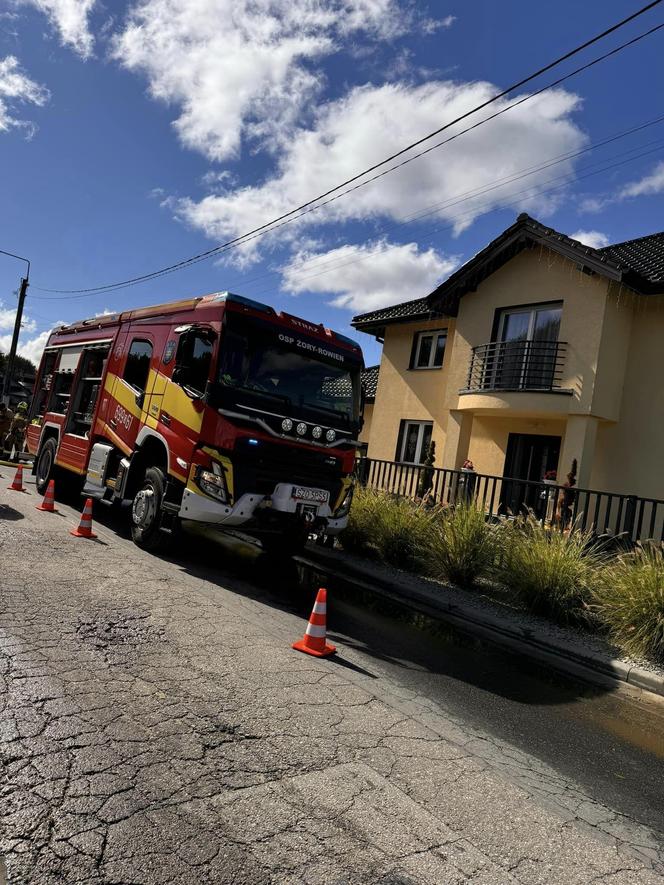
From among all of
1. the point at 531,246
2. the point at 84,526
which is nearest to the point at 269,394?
the point at 84,526

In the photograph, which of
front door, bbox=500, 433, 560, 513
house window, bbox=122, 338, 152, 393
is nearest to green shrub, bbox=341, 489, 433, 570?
house window, bbox=122, 338, 152, 393

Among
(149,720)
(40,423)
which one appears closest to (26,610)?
(149,720)

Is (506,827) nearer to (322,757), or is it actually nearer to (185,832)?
(322,757)

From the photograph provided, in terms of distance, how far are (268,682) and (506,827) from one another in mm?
1788

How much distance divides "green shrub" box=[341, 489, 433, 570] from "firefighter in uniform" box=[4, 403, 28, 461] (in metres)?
11.9

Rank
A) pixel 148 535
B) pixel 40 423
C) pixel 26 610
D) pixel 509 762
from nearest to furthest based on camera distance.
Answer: pixel 509 762
pixel 26 610
pixel 148 535
pixel 40 423

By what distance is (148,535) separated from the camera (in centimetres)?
776

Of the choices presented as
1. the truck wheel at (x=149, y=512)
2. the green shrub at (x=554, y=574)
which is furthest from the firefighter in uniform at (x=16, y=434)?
the green shrub at (x=554, y=574)

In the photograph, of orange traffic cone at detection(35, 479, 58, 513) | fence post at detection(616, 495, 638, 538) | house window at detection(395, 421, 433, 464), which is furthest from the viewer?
house window at detection(395, 421, 433, 464)

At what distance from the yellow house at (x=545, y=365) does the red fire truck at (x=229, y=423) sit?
6960 millimetres

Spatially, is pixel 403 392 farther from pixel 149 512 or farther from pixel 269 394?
pixel 149 512

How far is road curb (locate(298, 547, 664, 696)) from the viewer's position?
5855 millimetres

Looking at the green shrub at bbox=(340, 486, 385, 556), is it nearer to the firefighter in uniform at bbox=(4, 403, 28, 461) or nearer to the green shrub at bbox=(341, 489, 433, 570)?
the green shrub at bbox=(341, 489, 433, 570)

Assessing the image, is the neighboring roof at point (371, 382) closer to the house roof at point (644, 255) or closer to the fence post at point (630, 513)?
the house roof at point (644, 255)
